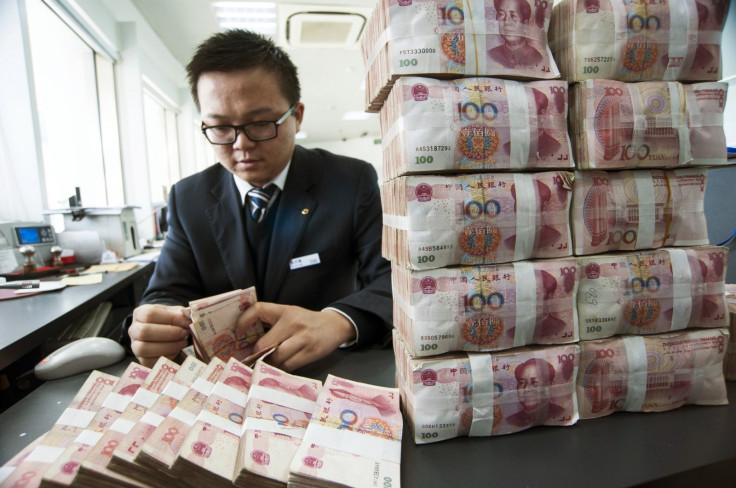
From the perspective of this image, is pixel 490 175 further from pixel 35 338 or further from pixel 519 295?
pixel 35 338

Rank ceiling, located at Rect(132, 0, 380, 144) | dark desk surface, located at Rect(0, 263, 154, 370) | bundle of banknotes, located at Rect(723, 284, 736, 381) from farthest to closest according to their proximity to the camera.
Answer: ceiling, located at Rect(132, 0, 380, 144)
dark desk surface, located at Rect(0, 263, 154, 370)
bundle of banknotes, located at Rect(723, 284, 736, 381)

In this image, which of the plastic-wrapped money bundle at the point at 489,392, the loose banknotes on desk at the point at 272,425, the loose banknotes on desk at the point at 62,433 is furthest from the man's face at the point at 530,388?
the loose banknotes on desk at the point at 62,433

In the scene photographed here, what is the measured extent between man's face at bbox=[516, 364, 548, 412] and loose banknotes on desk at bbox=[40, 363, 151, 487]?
65cm

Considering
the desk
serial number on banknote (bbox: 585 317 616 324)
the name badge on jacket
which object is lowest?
the desk

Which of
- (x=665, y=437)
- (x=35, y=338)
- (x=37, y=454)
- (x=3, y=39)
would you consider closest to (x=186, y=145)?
(x=3, y=39)

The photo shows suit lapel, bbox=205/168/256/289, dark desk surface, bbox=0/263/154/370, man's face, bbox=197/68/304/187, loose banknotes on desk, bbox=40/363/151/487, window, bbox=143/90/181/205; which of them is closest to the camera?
loose banknotes on desk, bbox=40/363/151/487

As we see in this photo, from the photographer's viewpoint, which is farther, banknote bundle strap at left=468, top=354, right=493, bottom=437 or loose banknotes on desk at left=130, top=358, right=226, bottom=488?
banknote bundle strap at left=468, top=354, right=493, bottom=437

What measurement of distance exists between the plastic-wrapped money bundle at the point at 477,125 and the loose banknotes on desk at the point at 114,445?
1.92 feet

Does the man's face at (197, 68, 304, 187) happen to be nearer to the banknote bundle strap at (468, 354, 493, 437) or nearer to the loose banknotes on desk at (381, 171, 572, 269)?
the loose banknotes on desk at (381, 171, 572, 269)

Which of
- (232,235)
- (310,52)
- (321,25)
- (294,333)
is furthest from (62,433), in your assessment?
(310,52)

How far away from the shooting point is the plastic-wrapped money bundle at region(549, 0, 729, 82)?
66cm

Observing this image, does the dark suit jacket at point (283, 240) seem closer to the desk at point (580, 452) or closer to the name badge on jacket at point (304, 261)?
the name badge on jacket at point (304, 261)

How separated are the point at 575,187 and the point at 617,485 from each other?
469 mm

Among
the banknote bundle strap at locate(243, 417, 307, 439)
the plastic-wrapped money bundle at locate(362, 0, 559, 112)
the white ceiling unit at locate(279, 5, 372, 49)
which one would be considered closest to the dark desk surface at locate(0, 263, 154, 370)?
the banknote bundle strap at locate(243, 417, 307, 439)
